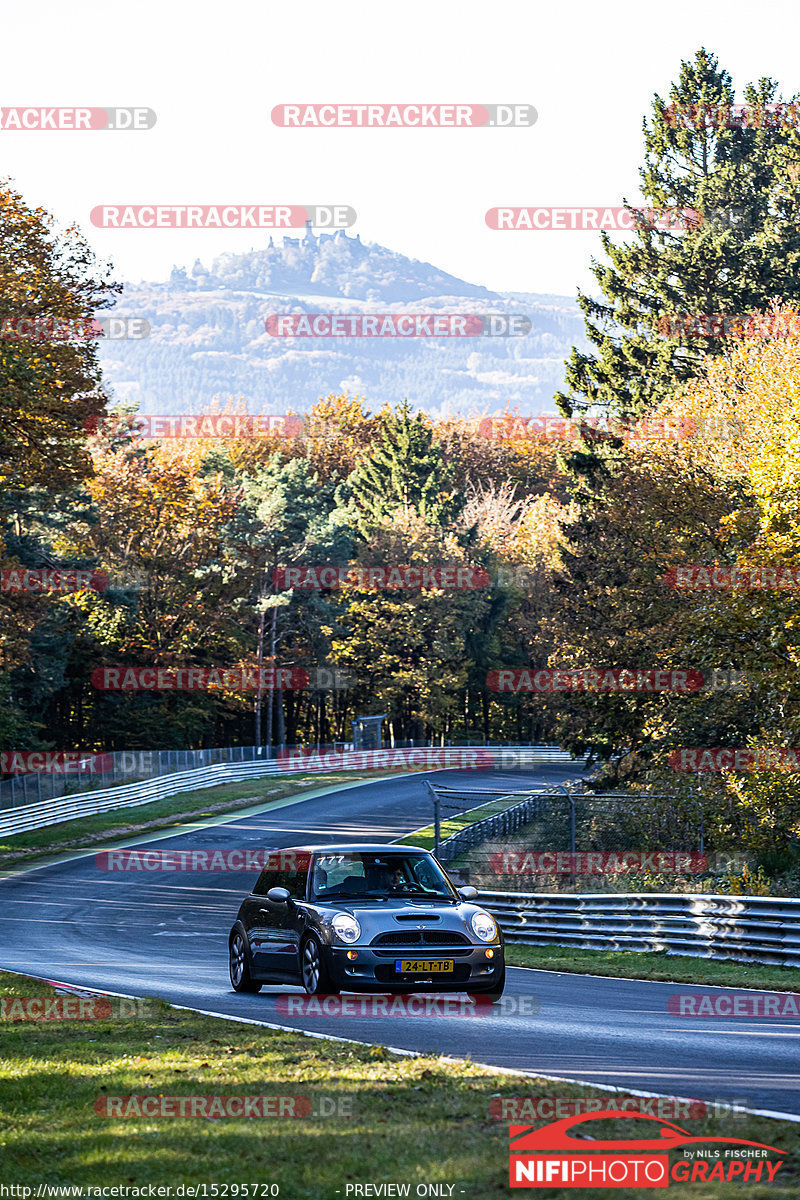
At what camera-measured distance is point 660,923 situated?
784 inches

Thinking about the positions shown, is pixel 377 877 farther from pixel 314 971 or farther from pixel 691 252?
pixel 691 252

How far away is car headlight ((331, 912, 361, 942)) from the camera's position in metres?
12.2

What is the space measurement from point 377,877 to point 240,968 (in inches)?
89.8

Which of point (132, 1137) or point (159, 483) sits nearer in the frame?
point (132, 1137)

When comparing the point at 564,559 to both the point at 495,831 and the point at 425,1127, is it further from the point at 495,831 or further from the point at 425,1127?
the point at 425,1127

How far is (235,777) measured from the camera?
59.2 metres

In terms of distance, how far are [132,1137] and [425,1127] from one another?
61.4 inches

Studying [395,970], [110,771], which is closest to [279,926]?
[395,970]

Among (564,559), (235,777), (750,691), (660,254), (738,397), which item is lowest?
(235,777)

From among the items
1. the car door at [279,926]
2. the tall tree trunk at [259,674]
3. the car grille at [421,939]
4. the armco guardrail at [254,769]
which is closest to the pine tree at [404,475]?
the tall tree trunk at [259,674]

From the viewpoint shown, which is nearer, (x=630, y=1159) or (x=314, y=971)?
(x=630, y=1159)

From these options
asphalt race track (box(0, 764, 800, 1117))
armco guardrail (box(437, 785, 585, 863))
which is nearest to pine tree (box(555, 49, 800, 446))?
armco guardrail (box(437, 785, 585, 863))

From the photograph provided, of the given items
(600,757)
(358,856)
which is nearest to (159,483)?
(600,757)

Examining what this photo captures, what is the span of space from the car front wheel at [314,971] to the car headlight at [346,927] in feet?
0.92
